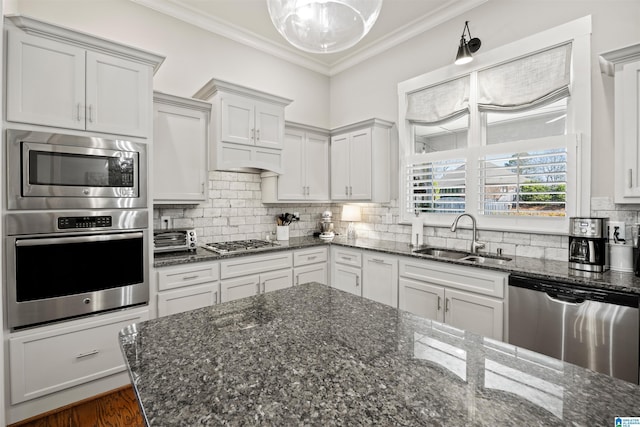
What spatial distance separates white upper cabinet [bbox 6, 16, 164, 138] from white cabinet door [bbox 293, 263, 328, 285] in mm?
1962

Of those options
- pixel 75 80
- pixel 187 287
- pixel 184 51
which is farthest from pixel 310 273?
pixel 184 51

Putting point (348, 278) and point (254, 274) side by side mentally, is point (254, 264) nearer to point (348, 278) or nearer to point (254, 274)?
point (254, 274)

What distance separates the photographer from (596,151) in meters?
2.41

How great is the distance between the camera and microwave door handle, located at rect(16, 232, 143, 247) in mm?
1972

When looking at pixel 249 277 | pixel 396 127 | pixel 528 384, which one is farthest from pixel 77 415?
pixel 396 127

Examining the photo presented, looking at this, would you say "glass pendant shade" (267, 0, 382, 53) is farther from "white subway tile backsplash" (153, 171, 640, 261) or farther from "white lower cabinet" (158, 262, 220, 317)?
"white subway tile backsplash" (153, 171, 640, 261)

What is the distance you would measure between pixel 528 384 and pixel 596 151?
2.45 metres

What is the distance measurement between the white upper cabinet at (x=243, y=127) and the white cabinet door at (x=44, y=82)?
3.55 feet

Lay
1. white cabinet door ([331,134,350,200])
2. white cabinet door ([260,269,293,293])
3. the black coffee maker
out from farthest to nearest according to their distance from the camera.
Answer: white cabinet door ([331,134,350,200])
white cabinet door ([260,269,293,293])
the black coffee maker

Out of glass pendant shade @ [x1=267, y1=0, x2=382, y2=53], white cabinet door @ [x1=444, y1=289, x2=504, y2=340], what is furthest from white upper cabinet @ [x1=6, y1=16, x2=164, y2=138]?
white cabinet door @ [x1=444, y1=289, x2=504, y2=340]

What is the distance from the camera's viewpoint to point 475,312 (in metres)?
2.48

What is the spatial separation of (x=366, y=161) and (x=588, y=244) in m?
2.18

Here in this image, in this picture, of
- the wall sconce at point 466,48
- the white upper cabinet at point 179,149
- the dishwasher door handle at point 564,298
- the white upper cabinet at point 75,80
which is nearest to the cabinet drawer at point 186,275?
the white upper cabinet at point 179,149

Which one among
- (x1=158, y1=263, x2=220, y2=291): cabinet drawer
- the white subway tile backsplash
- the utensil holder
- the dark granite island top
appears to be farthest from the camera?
the utensil holder
